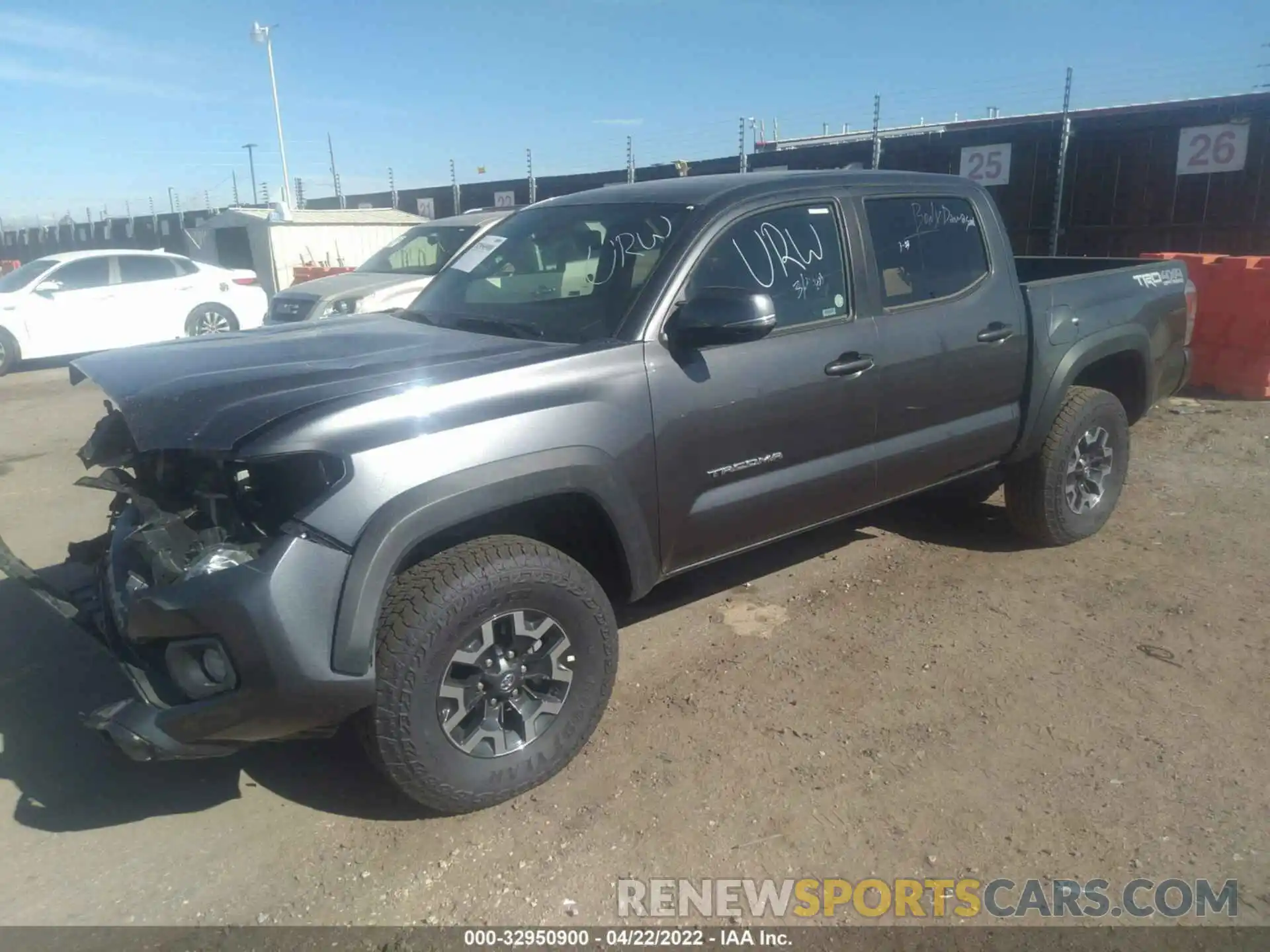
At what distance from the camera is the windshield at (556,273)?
11.3ft

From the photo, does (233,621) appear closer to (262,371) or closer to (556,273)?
(262,371)

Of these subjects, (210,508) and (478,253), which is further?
(478,253)

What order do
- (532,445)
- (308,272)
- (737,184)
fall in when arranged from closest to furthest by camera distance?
(532,445), (737,184), (308,272)

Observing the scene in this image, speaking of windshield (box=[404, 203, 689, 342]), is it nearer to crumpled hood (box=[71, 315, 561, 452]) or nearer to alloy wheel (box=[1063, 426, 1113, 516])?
crumpled hood (box=[71, 315, 561, 452])

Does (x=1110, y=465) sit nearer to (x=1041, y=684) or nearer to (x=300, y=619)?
(x=1041, y=684)

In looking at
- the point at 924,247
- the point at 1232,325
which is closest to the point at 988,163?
the point at 1232,325

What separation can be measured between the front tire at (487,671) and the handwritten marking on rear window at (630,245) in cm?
118

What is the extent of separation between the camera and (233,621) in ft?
7.95

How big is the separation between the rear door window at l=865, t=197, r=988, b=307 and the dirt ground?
1.45 m

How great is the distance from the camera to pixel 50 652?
4039 mm

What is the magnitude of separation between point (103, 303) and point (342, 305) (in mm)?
4969

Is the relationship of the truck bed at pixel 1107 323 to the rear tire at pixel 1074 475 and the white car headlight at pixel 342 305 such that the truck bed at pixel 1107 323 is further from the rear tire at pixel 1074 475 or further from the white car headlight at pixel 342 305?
the white car headlight at pixel 342 305

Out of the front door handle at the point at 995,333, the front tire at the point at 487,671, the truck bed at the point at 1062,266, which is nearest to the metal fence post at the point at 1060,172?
the truck bed at the point at 1062,266

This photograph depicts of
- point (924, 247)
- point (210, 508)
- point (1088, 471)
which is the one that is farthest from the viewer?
point (1088, 471)
